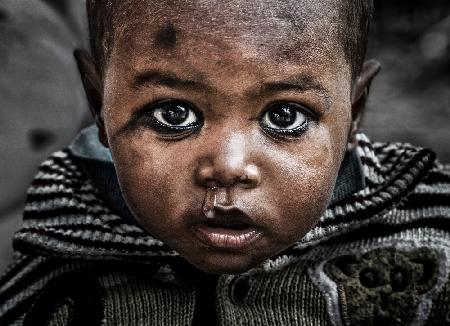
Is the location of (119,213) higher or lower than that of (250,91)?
lower

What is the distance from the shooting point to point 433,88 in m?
1.84

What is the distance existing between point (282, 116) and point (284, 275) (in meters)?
0.34

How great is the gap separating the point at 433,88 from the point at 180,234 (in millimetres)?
1094

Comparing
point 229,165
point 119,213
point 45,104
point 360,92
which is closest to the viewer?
point 229,165

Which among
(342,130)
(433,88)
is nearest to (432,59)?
(433,88)

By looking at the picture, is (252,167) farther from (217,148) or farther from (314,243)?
(314,243)

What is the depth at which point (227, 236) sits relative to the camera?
2.96 ft

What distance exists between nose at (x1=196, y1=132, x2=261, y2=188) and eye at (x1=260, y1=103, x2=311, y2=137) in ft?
0.14

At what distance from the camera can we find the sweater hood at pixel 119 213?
114 cm

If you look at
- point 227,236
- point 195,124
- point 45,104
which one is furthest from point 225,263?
point 45,104

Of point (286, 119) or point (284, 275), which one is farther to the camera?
point (284, 275)

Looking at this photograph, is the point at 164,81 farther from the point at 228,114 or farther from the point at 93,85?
the point at 93,85

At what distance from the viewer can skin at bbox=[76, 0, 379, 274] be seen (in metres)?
0.85

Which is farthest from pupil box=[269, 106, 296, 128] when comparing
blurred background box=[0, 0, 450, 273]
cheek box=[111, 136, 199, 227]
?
blurred background box=[0, 0, 450, 273]
